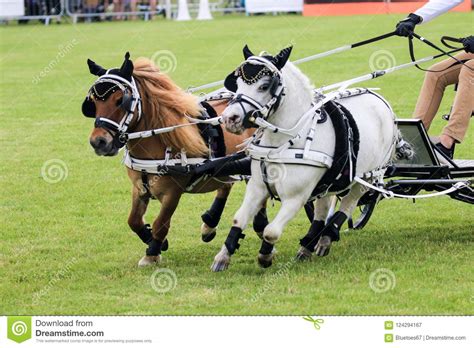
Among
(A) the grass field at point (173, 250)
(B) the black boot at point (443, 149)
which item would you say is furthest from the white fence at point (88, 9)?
(B) the black boot at point (443, 149)

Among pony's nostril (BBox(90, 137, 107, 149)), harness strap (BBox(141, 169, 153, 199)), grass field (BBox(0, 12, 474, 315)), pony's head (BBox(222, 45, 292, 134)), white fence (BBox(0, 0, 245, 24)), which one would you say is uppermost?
pony's head (BBox(222, 45, 292, 134))

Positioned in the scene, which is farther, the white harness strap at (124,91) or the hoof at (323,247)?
the hoof at (323,247)

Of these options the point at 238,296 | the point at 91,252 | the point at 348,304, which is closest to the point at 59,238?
the point at 91,252

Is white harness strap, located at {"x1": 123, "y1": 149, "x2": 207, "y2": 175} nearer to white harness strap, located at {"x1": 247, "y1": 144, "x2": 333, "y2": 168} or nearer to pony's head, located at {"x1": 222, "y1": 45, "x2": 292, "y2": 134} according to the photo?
white harness strap, located at {"x1": 247, "y1": 144, "x2": 333, "y2": 168}

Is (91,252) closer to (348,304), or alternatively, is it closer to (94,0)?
(348,304)

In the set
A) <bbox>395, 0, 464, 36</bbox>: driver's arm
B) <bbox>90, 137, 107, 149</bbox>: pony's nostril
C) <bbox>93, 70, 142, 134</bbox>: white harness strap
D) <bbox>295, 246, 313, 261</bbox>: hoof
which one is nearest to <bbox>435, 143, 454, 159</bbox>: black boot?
<bbox>395, 0, 464, 36</bbox>: driver's arm

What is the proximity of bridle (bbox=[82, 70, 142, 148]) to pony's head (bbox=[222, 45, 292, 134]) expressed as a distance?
83 centimetres

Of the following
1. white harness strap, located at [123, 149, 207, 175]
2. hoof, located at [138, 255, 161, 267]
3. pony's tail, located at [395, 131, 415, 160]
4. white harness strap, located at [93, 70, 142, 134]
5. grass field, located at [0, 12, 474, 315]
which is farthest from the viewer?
pony's tail, located at [395, 131, 415, 160]

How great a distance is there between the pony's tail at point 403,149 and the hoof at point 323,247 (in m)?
0.96

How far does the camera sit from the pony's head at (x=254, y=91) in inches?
262

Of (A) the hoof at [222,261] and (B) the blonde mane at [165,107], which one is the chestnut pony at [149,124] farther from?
(A) the hoof at [222,261]

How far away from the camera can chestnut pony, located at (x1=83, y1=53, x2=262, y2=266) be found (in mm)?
7191

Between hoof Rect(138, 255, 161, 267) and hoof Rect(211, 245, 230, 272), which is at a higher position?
hoof Rect(211, 245, 230, 272)

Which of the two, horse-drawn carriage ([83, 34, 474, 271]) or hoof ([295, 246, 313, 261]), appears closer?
horse-drawn carriage ([83, 34, 474, 271])
